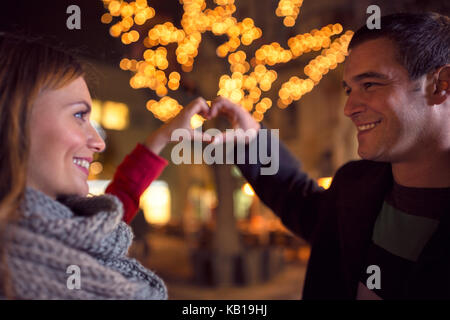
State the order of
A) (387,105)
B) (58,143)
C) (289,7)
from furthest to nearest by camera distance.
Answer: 1. (289,7)
2. (387,105)
3. (58,143)

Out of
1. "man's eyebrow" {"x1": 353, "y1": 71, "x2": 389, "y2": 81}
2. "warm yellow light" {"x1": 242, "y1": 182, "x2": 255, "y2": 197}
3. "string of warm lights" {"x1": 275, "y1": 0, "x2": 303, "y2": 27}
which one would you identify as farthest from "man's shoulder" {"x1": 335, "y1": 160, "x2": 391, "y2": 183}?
"string of warm lights" {"x1": 275, "y1": 0, "x2": 303, "y2": 27}

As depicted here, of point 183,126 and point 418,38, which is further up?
point 418,38

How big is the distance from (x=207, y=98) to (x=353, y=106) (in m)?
3.92

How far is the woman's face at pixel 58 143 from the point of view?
102 centimetres

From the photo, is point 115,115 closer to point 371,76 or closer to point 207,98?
point 207,98

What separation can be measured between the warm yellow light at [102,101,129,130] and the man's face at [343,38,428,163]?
15.8m

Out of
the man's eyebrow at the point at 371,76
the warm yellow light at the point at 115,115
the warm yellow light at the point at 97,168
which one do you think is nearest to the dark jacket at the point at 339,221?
the man's eyebrow at the point at 371,76

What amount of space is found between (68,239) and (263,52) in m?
4.66

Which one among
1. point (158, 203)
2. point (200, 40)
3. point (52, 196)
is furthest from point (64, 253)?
point (158, 203)

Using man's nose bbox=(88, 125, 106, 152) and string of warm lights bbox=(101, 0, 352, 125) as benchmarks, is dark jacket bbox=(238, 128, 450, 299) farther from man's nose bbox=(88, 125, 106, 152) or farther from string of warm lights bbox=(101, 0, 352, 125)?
string of warm lights bbox=(101, 0, 352, 125)

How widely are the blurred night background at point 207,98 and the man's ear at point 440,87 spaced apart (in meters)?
0.57

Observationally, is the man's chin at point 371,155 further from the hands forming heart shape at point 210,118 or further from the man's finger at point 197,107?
the man's finger at point 197,107

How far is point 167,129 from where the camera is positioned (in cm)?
169

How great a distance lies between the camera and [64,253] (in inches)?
36.7
